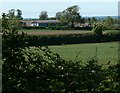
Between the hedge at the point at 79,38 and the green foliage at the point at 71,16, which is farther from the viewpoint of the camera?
the green foliage at the point at 71,16

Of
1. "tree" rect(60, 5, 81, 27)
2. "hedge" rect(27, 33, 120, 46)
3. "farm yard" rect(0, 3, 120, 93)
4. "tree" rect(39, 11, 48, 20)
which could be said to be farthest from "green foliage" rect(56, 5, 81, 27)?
"farm yard" rect(0, 3, 120, 93)

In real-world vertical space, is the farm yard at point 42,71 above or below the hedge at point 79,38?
above

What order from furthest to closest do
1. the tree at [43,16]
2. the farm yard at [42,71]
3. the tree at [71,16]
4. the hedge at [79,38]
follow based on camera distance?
1. the tree at [43,16]
2. the tree at [71,16]
3. the hedge at [79,38]
4. the farm yard at [42,71]

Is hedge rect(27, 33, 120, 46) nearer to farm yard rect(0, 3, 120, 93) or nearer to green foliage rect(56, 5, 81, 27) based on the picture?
green foliage rect(56, 5, 81, 27)

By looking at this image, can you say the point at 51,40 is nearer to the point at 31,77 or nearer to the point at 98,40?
the point at 98,40

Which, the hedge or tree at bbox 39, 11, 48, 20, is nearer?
the hedge

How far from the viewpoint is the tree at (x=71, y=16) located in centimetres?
10738

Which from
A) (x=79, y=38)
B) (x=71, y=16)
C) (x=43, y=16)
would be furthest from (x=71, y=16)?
(x=79, y=38)

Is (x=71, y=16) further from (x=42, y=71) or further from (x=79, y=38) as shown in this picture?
(x=42, y=71)

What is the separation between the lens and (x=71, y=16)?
107812mm

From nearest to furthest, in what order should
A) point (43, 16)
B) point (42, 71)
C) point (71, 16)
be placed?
point (42, 71)
point (71, 16)
point (43, 16)

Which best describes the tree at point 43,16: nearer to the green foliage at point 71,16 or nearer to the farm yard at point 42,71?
the green foliage at point 71,16

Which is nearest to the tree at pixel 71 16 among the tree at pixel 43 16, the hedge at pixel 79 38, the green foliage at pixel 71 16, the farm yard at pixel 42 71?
the green foliage at pixel 71 16

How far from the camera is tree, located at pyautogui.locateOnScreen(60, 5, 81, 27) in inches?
4227
